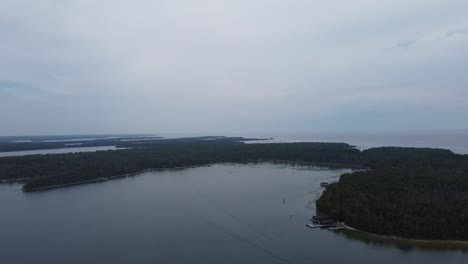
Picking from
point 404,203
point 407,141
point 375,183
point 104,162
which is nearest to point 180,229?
point 404,203

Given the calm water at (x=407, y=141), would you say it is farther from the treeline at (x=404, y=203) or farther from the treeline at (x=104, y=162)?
the treeline at (x=404, y=203)

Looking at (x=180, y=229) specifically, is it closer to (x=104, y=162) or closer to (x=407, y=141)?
(x=104, y=162)

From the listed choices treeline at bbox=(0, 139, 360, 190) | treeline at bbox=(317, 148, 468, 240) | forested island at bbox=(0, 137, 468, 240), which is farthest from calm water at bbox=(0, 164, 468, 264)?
treeline at bbox=(0, 139, 360, 190)

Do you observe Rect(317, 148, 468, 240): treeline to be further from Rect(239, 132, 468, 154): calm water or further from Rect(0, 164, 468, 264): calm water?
Rect(239, 132, 468, 154): calm water

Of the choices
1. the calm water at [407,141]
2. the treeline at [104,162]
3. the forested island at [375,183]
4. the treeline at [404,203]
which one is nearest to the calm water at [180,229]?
the treeline at [404,203]

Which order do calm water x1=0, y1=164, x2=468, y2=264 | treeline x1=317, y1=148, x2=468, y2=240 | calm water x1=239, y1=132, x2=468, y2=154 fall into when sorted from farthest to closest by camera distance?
calm water x1=239, y1=132, x2=468, y2=154
treeline x1=317, y1=148, x2=468, y2=240
calm water x1=0, y1=164, x2=468, y2=264
